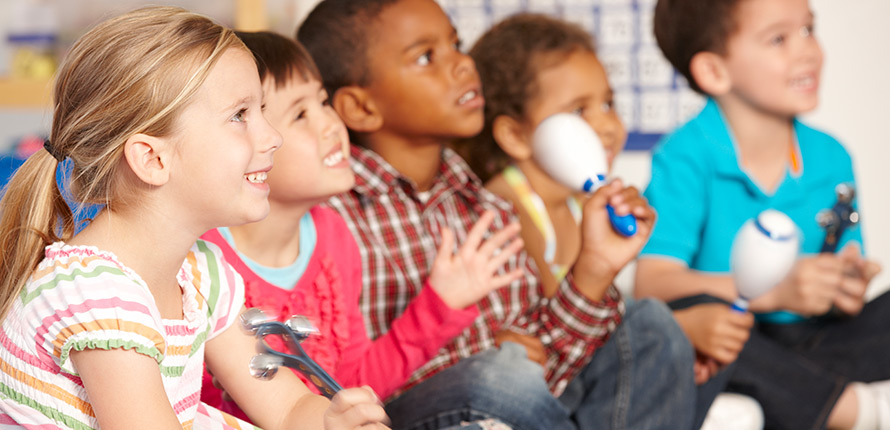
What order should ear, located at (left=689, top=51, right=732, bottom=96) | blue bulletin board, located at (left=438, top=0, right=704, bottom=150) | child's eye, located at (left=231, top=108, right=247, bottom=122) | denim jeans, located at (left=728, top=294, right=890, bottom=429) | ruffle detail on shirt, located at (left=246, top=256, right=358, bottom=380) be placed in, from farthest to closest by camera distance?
blue bulletin board, located at (left=438, top=0, right=704, bottom=150), ear, located at (left=689, top=51, right=732, bottom=96), denim jeans, located at (left=728, top=294, right=890, bottom=429), ruffle detail on shirt, located at (left=246, top=256, right=358, bottom=380), child's eye, located at (left=231, top=108, right=247, bottom=122)

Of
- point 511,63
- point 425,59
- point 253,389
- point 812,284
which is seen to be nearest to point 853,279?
point 812,284

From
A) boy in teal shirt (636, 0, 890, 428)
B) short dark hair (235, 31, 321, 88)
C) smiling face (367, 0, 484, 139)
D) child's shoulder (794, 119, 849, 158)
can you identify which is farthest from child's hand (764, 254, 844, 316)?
short dark hair (235, 31, 321, 88)

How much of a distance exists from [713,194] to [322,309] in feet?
2.44

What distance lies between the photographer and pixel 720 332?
1.29 metres

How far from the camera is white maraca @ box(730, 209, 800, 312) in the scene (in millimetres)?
1249

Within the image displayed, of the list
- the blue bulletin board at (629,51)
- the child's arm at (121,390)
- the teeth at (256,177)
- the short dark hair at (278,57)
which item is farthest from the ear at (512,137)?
the child's arm at (121,390)

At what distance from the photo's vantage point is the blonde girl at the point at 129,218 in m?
0.71

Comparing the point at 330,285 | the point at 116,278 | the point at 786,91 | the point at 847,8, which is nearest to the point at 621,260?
the point at 330,285

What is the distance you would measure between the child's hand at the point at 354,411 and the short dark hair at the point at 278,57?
1.31ft

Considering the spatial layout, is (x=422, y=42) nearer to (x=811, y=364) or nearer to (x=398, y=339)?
(x=398, y=339)

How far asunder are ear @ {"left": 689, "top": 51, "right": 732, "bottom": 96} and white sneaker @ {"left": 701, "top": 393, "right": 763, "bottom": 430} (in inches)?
19.8

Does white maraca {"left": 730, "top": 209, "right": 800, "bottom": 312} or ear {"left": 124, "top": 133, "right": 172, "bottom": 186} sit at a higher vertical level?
ear {"left": 124, "top": 133, "right": 172, "bottom": 186}

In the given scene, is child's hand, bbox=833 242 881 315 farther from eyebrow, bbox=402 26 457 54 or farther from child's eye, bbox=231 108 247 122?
child's eye, bbox=231 108 247 122

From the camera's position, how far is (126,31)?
754 mm
